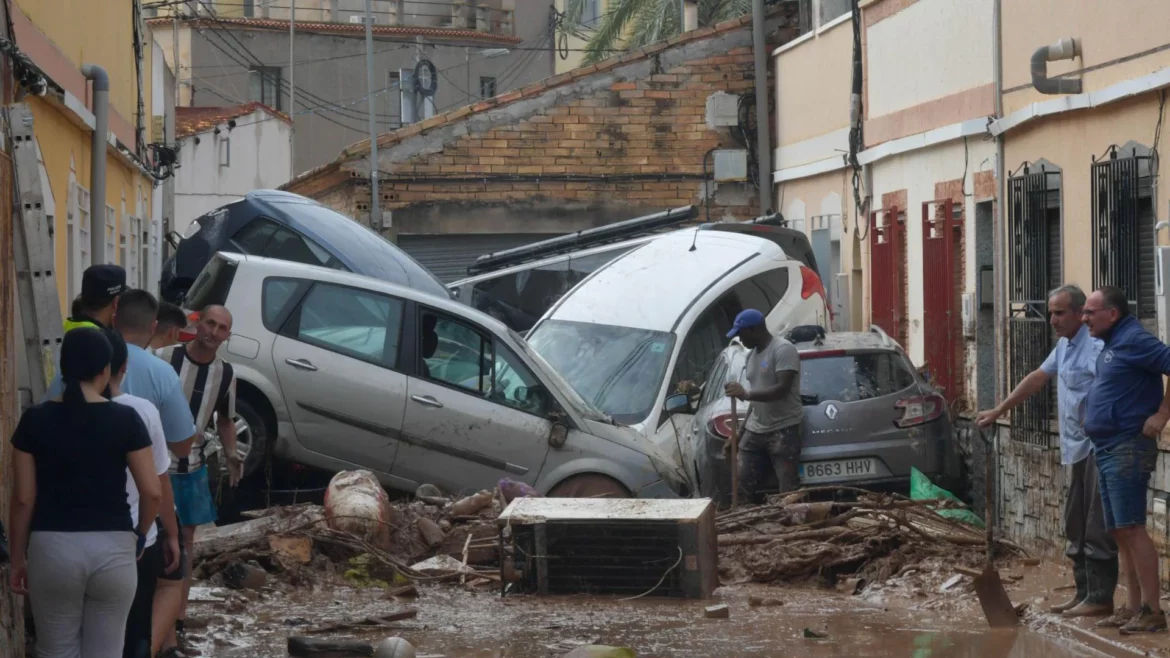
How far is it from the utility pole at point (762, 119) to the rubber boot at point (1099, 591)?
15287mm

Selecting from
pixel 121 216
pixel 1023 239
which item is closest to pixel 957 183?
pixel 1023 239

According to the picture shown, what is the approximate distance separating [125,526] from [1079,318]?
533cm

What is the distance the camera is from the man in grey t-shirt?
11836 mm

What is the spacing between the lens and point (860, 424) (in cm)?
1229

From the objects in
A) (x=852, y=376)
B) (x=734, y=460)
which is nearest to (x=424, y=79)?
(x=852, y=376)

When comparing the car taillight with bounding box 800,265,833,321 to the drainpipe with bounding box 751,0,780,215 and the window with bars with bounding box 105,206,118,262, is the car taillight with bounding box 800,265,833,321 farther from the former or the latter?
the drainpipe with bounding box 751,0,780,215

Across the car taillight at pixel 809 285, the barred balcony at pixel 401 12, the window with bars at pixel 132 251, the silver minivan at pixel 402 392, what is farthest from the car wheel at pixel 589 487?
the barred balcony at pixel 401 12

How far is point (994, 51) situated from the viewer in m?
14.0

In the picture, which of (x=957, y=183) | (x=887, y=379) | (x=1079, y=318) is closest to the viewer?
(x=1079, y=318)

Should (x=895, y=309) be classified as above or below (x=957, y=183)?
below

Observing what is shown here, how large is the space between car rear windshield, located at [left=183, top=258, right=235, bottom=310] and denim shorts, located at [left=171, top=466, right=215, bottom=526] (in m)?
3.99

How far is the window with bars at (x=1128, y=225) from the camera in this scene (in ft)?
34.5

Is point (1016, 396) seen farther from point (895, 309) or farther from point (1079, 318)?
point (895, 309)

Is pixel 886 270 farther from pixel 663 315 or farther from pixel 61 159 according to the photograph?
pixel 61 159
